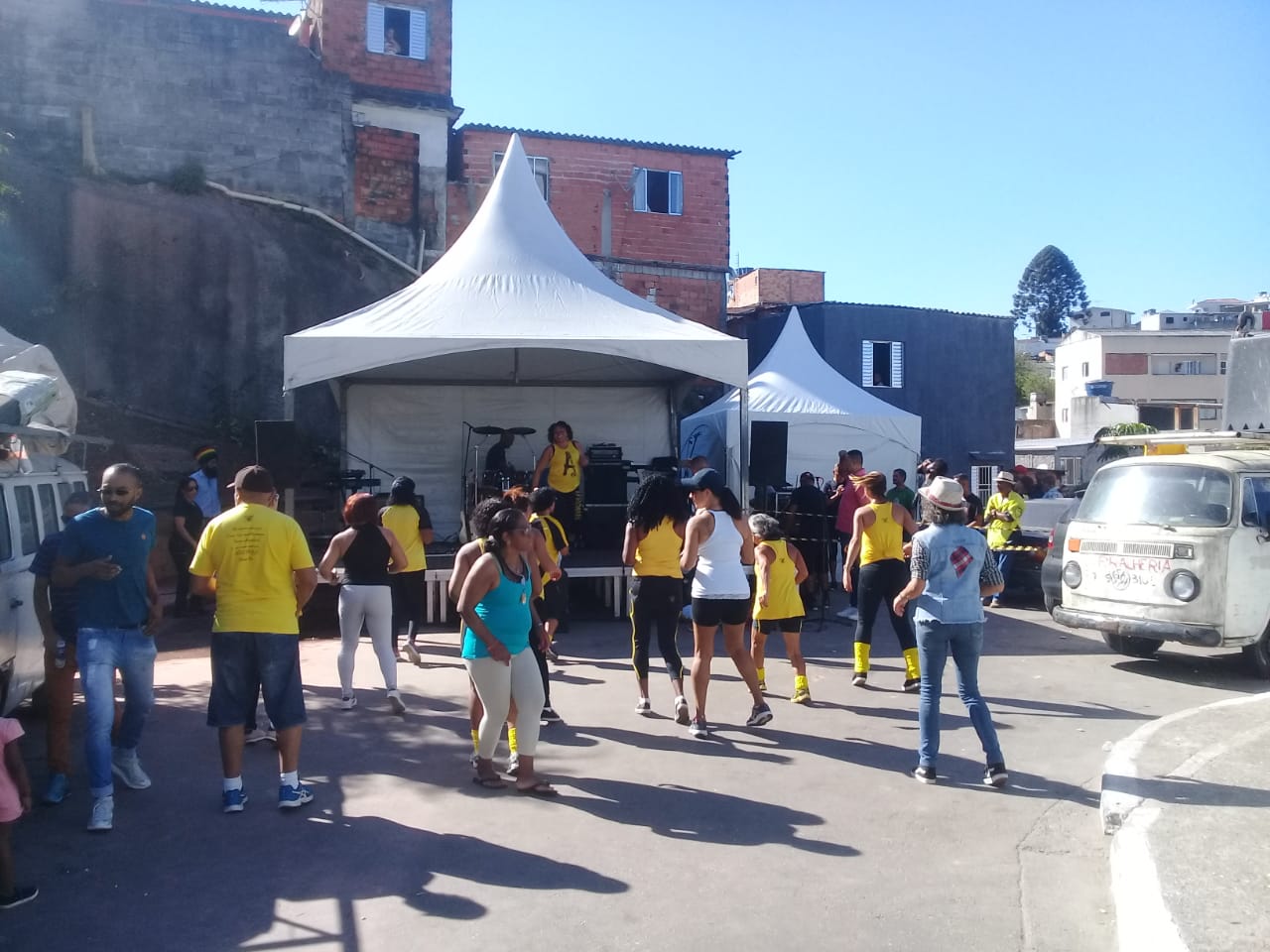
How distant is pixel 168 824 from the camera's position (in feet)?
16.4

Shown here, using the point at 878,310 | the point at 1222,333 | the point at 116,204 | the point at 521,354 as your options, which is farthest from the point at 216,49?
the point at 1222,333

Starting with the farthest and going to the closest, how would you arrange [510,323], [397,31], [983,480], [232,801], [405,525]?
1. [983,480]
2. [397,31]
3. [510,323]
4. [405,525]
5. [232,801]

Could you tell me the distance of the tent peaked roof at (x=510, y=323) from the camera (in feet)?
33.6

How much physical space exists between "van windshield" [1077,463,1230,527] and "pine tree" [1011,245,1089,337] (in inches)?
3507

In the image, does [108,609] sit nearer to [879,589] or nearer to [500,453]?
[879,589]

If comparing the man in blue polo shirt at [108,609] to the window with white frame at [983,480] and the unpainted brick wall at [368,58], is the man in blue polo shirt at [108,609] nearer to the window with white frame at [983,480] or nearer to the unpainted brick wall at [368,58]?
the unpainted brick wall at [368,58]

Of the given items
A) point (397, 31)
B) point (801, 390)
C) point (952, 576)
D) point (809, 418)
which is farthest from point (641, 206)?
point (952, 576)

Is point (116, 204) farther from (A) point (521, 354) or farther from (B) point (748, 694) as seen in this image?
(B) point (748, 694)

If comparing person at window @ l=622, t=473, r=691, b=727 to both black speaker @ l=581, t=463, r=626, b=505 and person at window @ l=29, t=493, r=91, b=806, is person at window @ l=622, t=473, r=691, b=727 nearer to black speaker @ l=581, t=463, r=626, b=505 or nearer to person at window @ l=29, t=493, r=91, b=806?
person at window @ l=29, t=493, r=91, b=806

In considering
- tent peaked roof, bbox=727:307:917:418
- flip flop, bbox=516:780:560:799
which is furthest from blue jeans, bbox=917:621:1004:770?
tent peaked roof, bbox=727:307:917:418

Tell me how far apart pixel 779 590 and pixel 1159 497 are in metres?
3.99

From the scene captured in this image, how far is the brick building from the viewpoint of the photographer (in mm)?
22203

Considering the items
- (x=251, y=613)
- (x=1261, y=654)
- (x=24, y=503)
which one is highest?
(x=24, y=503)

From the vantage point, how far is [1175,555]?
837 centimetres
